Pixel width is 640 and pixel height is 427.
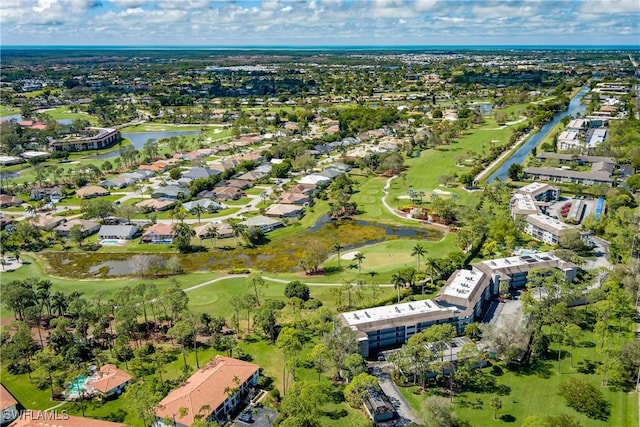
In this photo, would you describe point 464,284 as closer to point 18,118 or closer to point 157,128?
point 157,128

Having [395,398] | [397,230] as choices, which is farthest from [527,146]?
[395,398]

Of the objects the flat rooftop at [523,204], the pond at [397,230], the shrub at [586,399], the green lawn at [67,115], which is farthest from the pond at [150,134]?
the shrub at [586,399]

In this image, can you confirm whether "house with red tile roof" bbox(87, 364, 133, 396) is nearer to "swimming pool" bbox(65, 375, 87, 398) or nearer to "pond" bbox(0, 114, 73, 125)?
"swimming pool" bbox(65, 375, 87, 398)

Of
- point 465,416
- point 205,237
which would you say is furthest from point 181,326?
point 205,237

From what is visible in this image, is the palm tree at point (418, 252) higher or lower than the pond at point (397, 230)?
higher

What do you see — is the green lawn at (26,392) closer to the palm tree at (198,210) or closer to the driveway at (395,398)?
the driveway at (395,398)

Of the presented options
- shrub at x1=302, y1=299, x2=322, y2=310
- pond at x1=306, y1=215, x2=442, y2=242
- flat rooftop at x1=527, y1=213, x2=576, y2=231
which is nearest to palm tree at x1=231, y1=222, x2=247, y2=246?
pond at x1=306, y1=215, x2=442, y2=242

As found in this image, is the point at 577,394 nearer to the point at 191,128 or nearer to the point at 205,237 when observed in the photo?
the point at 205,237
